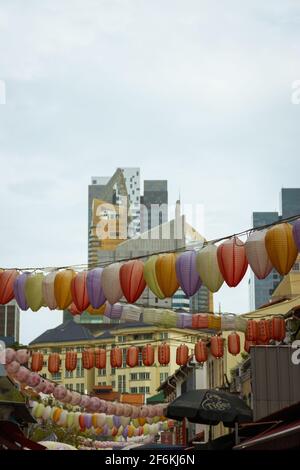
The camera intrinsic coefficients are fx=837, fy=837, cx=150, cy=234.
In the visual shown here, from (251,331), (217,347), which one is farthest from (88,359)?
(251,331)

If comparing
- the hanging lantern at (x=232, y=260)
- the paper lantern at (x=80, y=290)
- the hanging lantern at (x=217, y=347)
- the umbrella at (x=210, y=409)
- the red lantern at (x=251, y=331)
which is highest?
the hanging lantern at (x=232, y=260)

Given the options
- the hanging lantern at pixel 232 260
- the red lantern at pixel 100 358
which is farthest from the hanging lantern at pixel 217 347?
the hanging lantern at pixel 232 260

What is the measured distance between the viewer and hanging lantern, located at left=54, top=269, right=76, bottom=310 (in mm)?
17844

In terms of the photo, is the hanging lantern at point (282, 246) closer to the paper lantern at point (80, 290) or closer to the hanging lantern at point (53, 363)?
the paper lantern at point (80, 290)

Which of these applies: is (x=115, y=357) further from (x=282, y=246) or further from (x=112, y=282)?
(x=282, y=246)

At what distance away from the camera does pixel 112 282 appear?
1719cm

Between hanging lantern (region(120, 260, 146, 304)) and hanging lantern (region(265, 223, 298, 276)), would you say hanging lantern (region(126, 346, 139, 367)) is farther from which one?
hanging lantern (region(265, 223, 298, 276))

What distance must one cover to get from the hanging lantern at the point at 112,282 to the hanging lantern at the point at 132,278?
131 mm

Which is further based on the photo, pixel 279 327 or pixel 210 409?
pixel 279 327

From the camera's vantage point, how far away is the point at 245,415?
1582 centimetres

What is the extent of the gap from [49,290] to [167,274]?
3000 mm

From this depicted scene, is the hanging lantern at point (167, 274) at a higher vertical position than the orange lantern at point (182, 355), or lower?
higher

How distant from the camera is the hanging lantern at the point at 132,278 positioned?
663 inches

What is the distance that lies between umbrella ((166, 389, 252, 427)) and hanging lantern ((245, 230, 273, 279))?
2.73 metres
